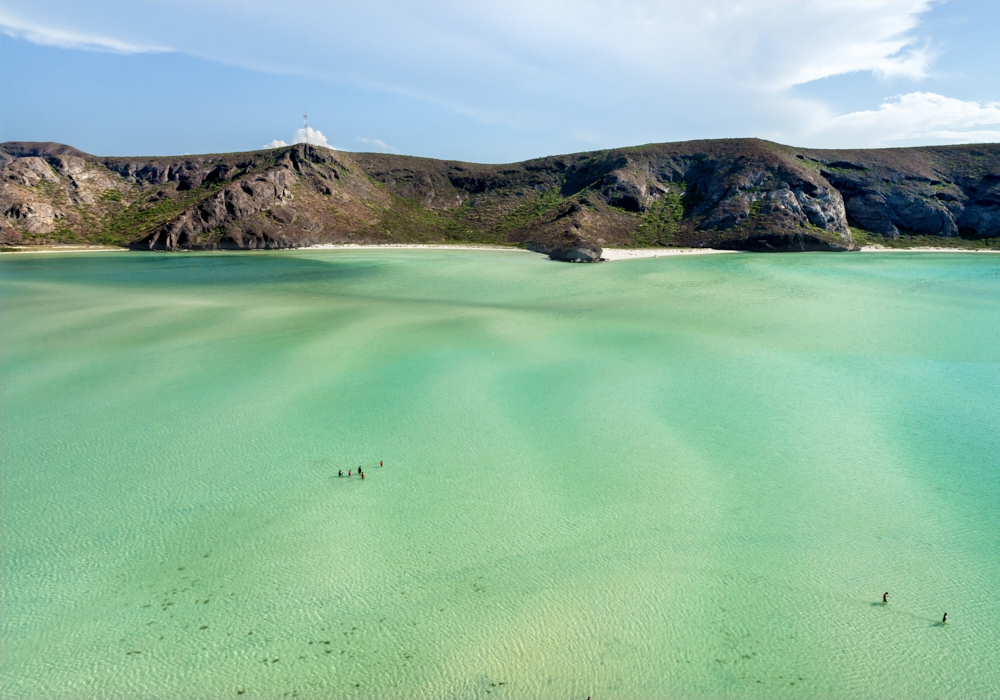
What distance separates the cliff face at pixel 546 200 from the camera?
255ft

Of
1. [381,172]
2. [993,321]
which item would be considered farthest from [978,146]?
[381,172]

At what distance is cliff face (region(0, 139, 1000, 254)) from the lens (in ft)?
255

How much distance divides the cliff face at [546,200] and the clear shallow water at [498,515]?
46.2m

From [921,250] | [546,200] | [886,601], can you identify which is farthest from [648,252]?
[886,601]

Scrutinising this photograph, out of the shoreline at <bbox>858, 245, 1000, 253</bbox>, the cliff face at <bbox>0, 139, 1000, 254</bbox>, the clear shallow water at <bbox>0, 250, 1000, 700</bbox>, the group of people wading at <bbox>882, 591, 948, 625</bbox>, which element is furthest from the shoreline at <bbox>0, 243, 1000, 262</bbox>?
the group of people wading at <bbox>882, 591, 948, 625</bbox>

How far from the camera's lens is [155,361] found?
23562mm

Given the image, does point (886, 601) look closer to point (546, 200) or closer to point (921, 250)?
point (921, 250)

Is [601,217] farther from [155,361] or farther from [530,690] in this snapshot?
[530,690]

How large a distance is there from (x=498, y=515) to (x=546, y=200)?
9449cm

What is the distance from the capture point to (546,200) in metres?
101

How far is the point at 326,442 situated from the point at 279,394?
481 cm

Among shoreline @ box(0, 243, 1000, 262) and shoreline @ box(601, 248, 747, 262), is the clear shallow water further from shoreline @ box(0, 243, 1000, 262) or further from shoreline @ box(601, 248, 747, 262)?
shoreline @ box(0, 243, 1000, 262)

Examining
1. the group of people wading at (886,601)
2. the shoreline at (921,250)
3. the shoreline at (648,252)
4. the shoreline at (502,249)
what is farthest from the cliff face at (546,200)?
the group of people wading at (886,601)

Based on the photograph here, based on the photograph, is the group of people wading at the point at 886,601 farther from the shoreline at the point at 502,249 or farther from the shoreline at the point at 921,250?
the shoreline at the point at 921,250
